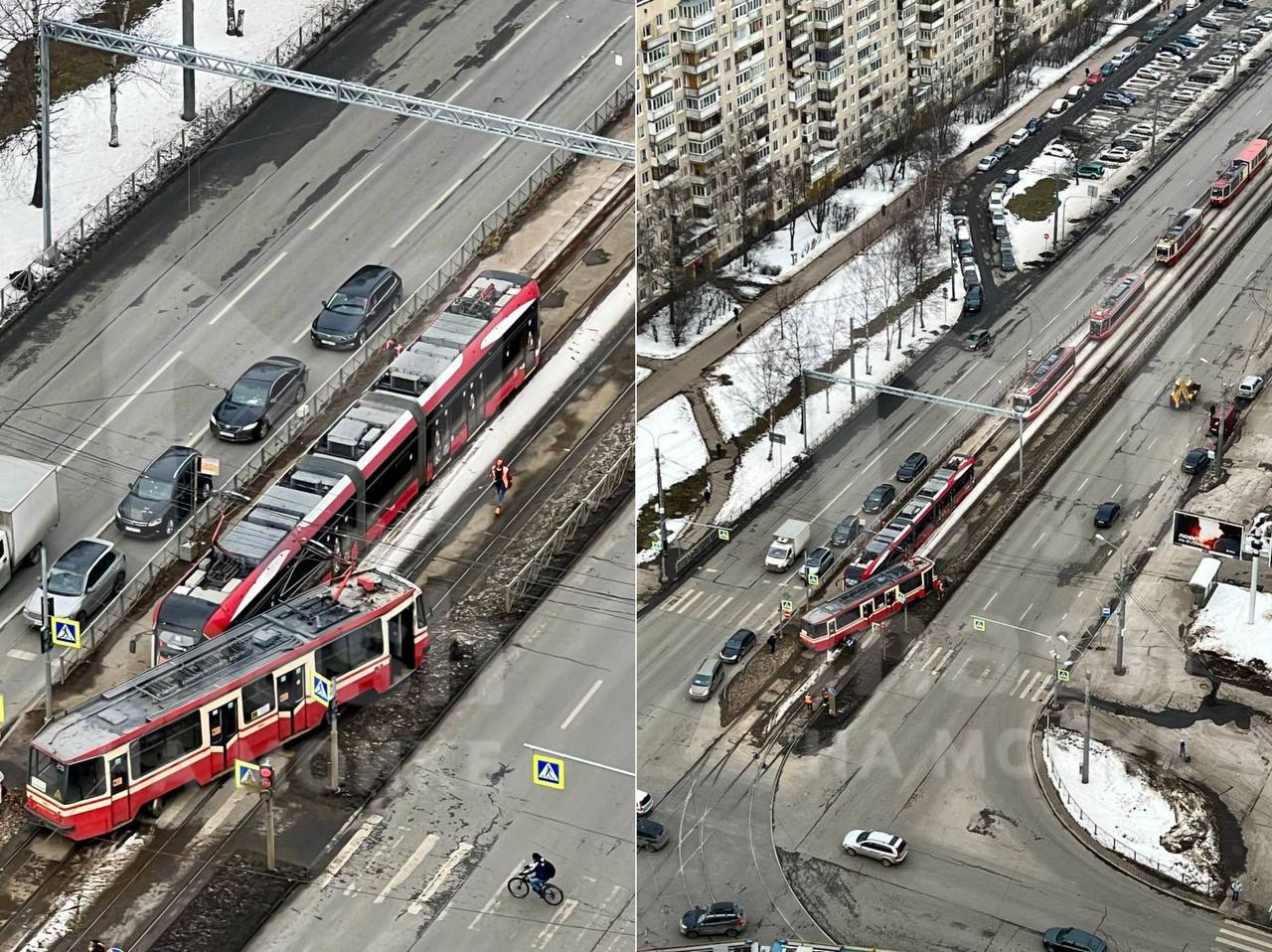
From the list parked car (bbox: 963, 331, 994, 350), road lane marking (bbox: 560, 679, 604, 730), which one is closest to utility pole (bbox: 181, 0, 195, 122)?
road lane marking (bbox: 560, 679, 604, 730)

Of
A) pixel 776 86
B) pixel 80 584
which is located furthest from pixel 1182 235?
pixel 80 584

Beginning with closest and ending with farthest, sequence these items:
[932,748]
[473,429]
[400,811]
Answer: [400,811], [473,429], [932,748]

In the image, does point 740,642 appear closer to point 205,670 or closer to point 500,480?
point 500,480

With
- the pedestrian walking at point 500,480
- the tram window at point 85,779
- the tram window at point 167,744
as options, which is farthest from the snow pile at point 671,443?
the tram window at point 85,779

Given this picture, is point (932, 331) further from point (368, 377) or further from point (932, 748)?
point (368, 377)

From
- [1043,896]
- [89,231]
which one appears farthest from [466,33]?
[1043,896]

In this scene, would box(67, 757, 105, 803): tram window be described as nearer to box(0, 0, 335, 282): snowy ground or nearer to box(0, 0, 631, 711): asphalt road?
box(0, 0, 631, 711): asphalt road
